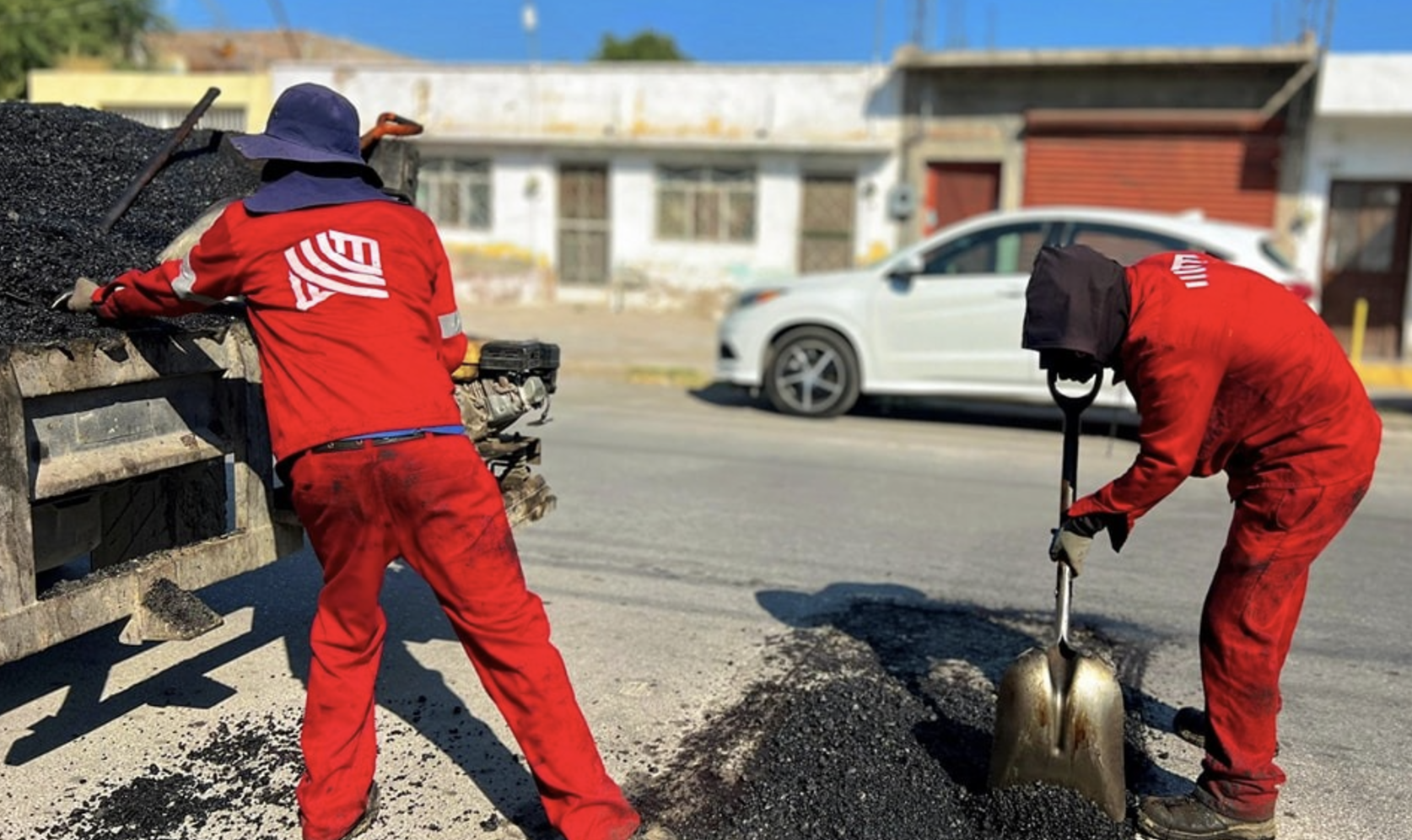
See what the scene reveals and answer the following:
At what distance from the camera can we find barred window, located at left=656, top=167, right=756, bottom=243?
770 inches

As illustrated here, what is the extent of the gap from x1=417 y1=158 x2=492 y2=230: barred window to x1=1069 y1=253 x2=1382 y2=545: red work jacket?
1883 centimetres

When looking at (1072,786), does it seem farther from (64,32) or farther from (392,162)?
(64,32)

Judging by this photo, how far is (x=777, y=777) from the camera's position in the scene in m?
3.47

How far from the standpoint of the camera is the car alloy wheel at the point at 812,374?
32.9 ft

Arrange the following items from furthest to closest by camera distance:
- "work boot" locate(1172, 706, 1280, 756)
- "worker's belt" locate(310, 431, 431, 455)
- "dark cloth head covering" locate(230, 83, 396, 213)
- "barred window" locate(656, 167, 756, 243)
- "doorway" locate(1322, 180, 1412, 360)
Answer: "barred window" locate(656, 167, 756, 243) → "doorway" locate(1322, 180, 1412, 360) → "work boot" locate(1172, 706, 1280, 756) → "dark cloth head covering" locate(230, 83, 396, 213) → "worker's belt" locate(310, 431, 431, 455)

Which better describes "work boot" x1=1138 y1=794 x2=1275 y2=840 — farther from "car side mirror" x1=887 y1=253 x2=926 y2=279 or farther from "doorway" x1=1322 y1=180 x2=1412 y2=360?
"doorway" x1=1322 y1=180 x2=1412 y2=360

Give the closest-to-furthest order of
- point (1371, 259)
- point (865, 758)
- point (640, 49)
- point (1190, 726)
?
point (865, 758) < point (1190, 726) < point (1371, 259) < point (640, 49)

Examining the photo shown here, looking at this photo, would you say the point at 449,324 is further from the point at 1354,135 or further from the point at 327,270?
the point at 1354,135

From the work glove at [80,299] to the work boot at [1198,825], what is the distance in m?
3.13

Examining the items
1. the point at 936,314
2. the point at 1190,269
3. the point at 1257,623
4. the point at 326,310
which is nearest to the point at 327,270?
the point at 326,310

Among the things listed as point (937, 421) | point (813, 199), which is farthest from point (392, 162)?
point (813, 199)

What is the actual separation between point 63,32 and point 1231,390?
2993 cm

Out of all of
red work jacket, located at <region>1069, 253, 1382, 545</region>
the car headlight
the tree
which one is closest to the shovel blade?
red work jacket, located at <region>1069, 253, 1382, 545</region>

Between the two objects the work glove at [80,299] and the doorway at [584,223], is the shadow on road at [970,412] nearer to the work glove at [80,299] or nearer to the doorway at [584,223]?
the work glove at [80,299]
